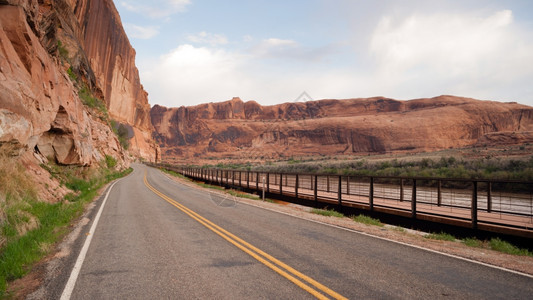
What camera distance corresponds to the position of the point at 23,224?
7.73 metres

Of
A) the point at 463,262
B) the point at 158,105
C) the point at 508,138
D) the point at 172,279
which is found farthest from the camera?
the point at 158,105

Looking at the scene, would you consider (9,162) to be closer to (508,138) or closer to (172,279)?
(172,279)

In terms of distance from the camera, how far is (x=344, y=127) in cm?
11762

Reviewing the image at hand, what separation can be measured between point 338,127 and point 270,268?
11763cm

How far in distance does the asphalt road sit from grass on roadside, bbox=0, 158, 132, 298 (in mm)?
1021

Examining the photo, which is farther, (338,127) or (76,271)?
(338,127)

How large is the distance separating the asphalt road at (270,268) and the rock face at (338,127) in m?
82.9

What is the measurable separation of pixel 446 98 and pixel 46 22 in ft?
454

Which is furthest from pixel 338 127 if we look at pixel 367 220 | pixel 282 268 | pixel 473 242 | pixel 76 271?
pixel 76 271

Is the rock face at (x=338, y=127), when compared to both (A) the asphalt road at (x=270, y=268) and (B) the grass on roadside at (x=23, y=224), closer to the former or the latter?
(A) the asphalt road at (x=270, y=268)

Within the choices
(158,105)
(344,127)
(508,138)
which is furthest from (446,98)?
(158,105)

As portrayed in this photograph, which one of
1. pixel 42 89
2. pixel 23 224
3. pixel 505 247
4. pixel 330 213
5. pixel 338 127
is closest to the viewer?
pixel 505 247

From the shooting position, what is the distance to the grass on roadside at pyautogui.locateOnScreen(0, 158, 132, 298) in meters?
5.55

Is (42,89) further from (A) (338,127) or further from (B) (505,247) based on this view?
(A) (338,127)
